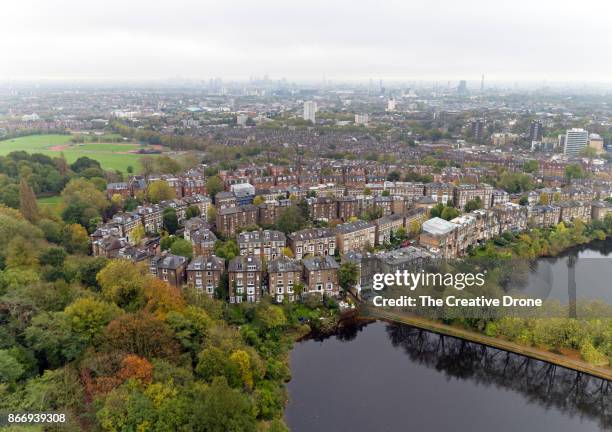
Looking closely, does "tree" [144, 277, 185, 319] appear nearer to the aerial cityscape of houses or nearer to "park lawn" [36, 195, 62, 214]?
the aerial cityscape of houses

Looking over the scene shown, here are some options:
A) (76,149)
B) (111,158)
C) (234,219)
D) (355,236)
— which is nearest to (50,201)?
(234,219)

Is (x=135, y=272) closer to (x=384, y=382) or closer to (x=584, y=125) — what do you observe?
(x=384, y=382)

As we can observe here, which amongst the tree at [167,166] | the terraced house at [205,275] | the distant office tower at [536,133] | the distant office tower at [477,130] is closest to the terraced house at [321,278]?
the terraced house at [205,275]

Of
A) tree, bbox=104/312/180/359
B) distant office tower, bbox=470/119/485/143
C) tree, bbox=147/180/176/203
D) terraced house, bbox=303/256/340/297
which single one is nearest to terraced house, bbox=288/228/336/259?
terraced house, bbox=303/256/340/297

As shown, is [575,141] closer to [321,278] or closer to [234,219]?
[234,219]

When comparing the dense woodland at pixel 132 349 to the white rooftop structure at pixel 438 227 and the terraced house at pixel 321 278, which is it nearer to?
the terraced house at pixel 321 278

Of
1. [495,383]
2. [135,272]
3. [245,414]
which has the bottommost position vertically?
[495,383]

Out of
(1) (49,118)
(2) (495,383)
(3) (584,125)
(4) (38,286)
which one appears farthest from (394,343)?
(1) (49,118)
